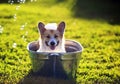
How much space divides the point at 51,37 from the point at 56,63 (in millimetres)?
433

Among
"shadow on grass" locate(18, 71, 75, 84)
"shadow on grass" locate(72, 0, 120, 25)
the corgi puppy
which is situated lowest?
"shadow on grass" locate(18, 71, 75, 84)

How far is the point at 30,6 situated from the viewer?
46.2 feet

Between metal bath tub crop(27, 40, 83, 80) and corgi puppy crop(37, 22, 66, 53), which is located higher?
corgi puppy crop(37, 22, 66, 53)

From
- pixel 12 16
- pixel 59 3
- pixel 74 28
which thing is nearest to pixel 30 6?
pixel 59 3

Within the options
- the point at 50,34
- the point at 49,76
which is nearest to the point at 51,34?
the point at 50,34

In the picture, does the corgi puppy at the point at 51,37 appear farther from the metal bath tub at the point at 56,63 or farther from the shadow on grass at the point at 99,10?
the shadow on grass at the point at 99,10

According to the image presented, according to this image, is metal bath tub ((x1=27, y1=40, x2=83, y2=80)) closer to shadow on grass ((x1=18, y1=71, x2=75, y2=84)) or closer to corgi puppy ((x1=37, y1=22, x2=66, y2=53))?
shadow on grass ((x1=18, y1=71, x2=75, y2=84))

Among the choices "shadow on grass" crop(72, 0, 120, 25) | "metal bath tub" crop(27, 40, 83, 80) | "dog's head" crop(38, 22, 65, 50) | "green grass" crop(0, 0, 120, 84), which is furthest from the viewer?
"shadow on grass" crop(72, 0, 120, 25)

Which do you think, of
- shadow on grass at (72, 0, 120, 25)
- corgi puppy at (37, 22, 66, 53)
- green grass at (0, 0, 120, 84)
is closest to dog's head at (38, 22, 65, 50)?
corgi puppy at (37, 22, 66, 53)

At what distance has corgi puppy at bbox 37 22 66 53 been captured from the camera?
5883mm

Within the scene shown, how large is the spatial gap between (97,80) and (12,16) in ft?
20.4

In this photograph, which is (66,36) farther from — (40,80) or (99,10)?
(99,10)

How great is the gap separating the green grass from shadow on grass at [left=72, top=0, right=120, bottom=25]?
0.33m

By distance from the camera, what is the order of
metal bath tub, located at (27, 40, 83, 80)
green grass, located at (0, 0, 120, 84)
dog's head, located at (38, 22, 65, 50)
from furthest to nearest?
1. green grass, located at (0, 0, 120, 84)
2. dog's head, located at (38, 22, 65, 50)
3. metal bath tub, located at (27, 40, 83, 80)
